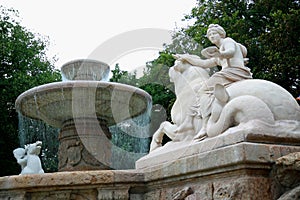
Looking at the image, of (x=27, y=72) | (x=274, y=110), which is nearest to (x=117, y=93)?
(x=274, y=110)

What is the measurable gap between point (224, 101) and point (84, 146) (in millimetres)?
6072

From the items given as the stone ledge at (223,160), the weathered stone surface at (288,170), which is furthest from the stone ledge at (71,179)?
the weathered stone surface at (288,170)

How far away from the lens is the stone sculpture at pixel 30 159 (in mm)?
8836

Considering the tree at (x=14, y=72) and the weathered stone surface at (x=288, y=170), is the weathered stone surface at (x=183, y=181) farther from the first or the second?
the tree at (x=14, y=72)

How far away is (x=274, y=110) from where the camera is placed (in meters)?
5.02

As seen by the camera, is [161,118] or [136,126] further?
[161,118]

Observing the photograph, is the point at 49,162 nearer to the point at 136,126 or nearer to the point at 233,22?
the point at 136,126

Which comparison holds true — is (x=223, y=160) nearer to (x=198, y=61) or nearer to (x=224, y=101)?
(x=224, y=101)

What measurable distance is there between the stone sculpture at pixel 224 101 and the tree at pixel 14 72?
14.2m

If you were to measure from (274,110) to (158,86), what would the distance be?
1413cm

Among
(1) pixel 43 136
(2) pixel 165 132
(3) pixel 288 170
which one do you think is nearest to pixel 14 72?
(1) pixel 43 136

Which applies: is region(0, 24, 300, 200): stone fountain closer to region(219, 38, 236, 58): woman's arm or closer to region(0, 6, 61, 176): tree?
region(219, 38, 236, 58): woman's arm

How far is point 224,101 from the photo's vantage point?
207 inches

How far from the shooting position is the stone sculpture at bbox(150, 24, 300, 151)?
4867mm
